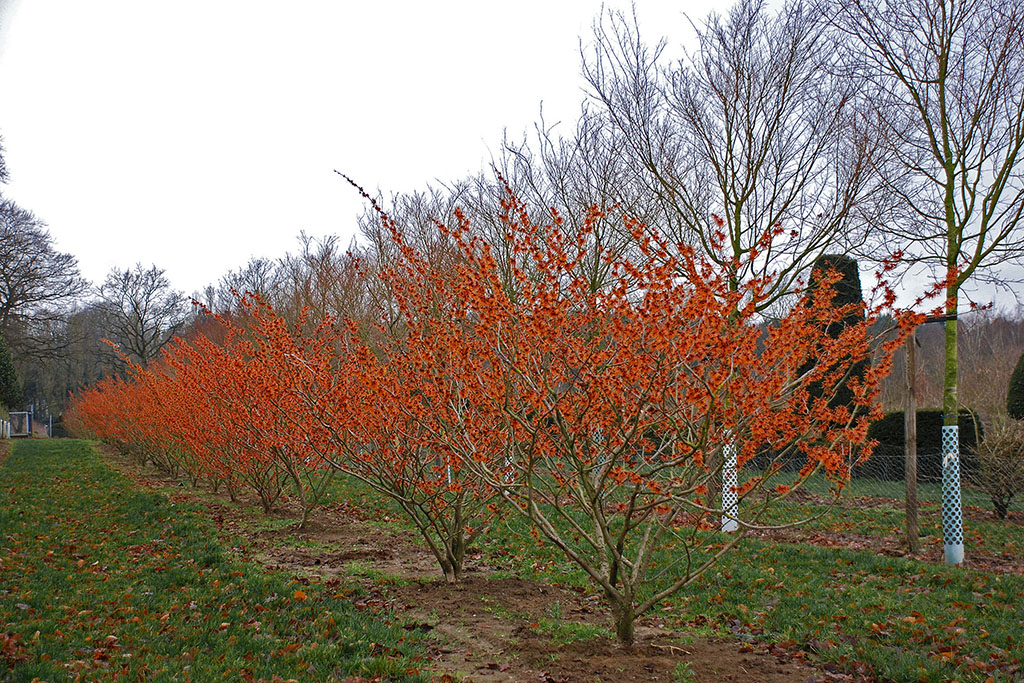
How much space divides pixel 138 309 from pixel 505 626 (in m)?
39.1

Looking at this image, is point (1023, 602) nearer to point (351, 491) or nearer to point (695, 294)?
point (695, 294)

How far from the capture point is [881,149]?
339 inches

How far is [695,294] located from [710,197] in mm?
7448

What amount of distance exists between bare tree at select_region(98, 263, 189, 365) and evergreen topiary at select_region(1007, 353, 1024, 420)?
1454 inches

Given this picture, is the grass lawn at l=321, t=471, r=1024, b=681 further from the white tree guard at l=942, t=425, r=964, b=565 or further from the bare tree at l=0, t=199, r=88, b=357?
the bare tree at l=0, t=199, r=88, b=357

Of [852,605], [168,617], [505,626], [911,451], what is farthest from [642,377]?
[911,451]

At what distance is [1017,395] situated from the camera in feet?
37.0

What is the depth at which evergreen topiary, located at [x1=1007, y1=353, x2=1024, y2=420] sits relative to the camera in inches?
436

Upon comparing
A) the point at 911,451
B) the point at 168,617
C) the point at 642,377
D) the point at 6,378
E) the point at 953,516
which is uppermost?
the point at 642,377

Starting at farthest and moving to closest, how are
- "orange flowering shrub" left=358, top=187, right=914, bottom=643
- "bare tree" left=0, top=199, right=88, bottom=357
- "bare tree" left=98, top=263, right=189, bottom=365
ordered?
"bare tree" left=98, top=263, right=189, bottom=365 → "bare tree" left=0, top=199, right=88, bottom=357 → "orange flowering shrub" left=358, top=187, right=914, bottom=643

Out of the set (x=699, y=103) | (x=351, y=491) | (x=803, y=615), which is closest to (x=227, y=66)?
(x=803, y=615)

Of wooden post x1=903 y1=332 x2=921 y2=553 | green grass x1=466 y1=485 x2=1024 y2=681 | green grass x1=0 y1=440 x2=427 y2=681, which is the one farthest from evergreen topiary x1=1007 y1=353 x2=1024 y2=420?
green grass x1=0 y1=440 x2=427 y2=681

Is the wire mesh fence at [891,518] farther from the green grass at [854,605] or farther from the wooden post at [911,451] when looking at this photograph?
the green grass at [854,605]

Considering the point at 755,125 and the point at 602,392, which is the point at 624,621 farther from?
the point at 755,125
